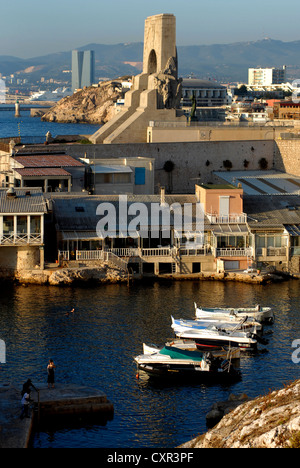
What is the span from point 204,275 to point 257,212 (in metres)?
5.69

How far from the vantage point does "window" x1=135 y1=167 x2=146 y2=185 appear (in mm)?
50969

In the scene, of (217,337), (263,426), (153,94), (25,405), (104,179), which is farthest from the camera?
(153,94)

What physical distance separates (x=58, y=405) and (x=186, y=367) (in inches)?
224

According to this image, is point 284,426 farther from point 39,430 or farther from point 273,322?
point 273,322

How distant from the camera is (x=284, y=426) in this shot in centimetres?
1443

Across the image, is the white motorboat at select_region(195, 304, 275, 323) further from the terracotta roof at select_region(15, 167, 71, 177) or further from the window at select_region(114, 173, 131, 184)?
the window at select_region(114, 173, 131, 184)

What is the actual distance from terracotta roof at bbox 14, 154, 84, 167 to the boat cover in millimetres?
22477

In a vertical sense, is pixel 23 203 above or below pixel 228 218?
above

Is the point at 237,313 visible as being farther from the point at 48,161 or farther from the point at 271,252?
the point at 48,161

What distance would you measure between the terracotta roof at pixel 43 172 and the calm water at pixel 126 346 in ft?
31.9

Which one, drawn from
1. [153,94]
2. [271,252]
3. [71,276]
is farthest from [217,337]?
[153,94]

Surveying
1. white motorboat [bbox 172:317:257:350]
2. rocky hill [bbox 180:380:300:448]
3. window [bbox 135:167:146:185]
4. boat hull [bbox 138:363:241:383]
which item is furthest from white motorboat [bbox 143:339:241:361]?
window [bbox 135:167:146:185]

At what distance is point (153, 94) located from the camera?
60.4m
